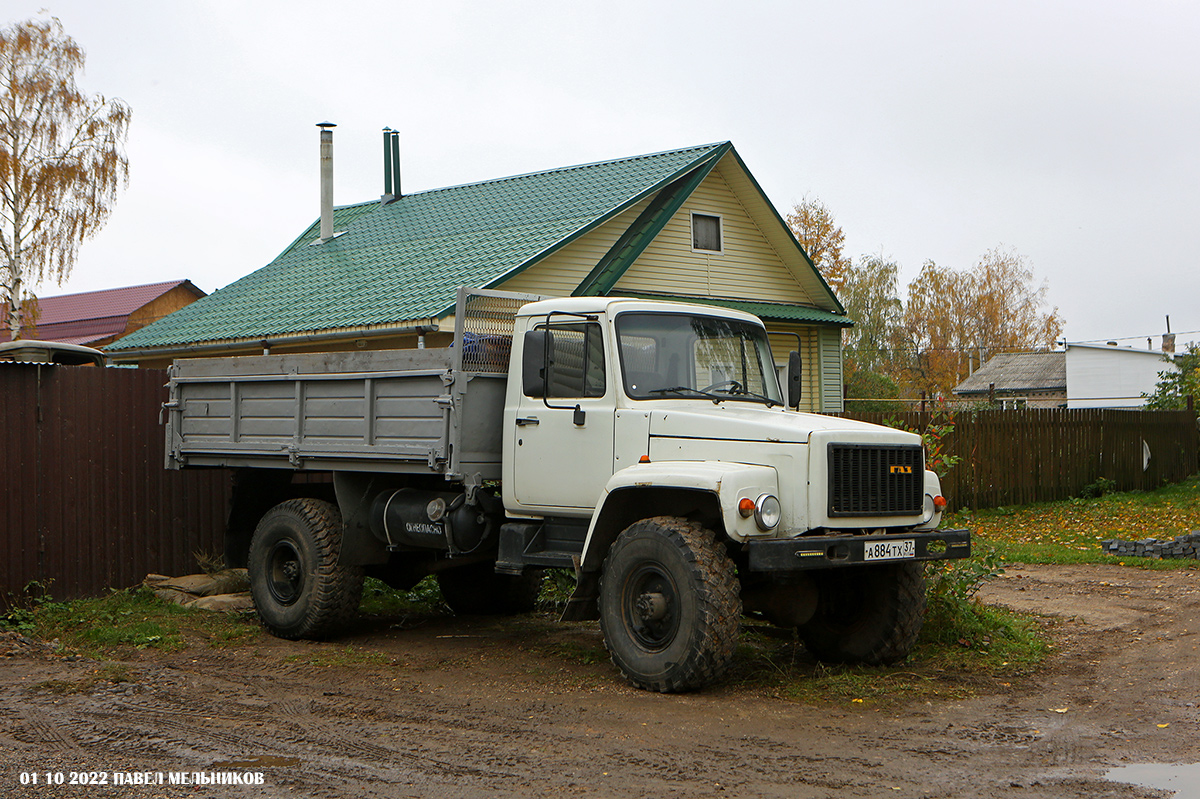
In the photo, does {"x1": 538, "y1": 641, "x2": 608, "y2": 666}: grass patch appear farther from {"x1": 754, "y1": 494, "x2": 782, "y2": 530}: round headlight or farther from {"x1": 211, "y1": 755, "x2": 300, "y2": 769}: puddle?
{"x1": 211, "y1": 755, "x2": 300, "y2": 769}: puddle

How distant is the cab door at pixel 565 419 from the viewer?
25.4 ft

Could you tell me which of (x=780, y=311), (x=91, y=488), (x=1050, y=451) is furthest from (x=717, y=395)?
(x=1050, y=451)

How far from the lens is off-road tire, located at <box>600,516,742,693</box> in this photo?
6781 millimetres

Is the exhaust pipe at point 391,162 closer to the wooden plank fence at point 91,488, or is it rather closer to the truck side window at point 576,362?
the wooden plank fence at point 91,488

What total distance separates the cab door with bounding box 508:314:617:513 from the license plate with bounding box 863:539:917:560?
5.89ft

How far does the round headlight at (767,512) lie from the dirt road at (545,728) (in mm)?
1087

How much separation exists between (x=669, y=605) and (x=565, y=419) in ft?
5.19

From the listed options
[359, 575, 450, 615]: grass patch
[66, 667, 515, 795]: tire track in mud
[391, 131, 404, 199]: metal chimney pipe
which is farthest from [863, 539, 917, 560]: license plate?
[391, 131, 404, 199]: metal chimney pipe

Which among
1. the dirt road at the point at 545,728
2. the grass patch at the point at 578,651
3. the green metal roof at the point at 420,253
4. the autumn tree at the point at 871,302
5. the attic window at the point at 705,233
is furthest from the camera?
the autumn tree at the point at 871,302

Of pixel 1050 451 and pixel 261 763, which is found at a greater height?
pixel 1050 451

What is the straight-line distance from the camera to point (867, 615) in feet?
26.0

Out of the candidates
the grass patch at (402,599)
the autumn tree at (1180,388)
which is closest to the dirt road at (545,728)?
the grass patch at (402,599)

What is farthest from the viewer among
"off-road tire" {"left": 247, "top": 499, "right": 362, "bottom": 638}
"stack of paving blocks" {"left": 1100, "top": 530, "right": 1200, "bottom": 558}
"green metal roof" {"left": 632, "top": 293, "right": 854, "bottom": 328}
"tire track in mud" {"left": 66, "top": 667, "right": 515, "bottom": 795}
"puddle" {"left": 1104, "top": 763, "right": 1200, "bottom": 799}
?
"green metal roof" {"left": 632, "top": 293, "right": 854, "bottom": 328}

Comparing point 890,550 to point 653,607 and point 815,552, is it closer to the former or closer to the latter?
point 815,552
